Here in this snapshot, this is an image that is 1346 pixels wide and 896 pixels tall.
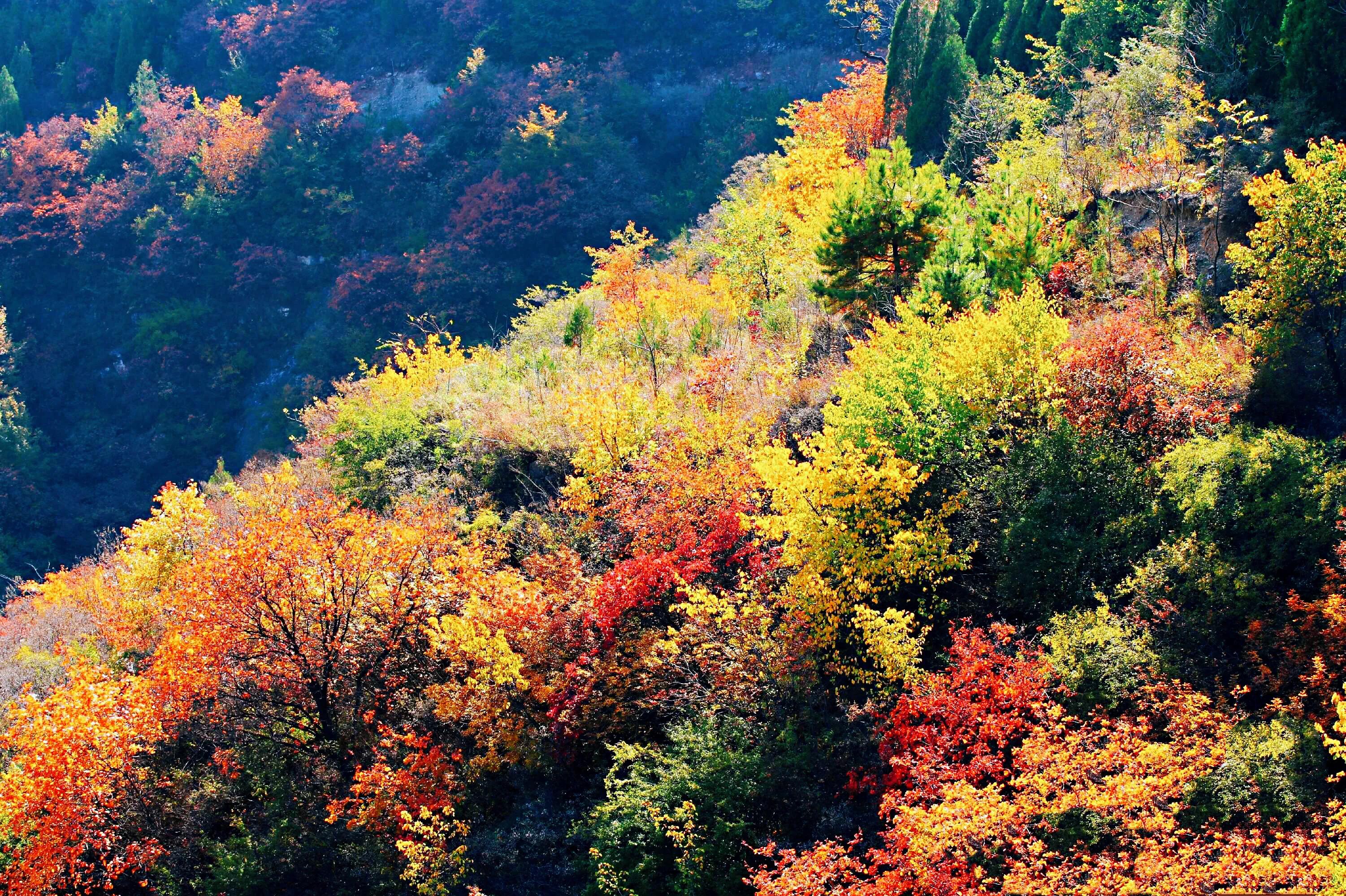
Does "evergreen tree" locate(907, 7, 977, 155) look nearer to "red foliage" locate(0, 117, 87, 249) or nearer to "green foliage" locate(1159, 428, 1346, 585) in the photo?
"green foliage" locate(1159, 428, 1346, 585)

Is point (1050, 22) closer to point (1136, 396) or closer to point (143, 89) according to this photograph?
point (1136, 396)

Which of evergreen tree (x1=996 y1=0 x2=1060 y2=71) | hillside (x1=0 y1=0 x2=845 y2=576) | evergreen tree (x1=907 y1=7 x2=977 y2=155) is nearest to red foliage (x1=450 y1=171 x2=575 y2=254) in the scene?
hillside (x1=0 y1=0 x2=845 y2=576)

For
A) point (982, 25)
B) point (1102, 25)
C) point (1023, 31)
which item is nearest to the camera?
point (1102, 25)

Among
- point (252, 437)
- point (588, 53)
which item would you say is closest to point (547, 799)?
point (252, 437)

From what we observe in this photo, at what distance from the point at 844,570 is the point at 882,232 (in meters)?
8.03

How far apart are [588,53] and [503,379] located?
3035 cm

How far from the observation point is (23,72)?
51656 millimetres

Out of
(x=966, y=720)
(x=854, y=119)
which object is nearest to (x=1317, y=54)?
(x=966, y=720)

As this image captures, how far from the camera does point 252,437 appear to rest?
134ft

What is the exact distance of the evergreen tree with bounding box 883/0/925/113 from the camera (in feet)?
92.4

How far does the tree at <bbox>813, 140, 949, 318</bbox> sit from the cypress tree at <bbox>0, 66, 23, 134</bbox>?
159ft

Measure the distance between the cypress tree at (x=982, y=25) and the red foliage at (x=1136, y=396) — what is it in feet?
61.3

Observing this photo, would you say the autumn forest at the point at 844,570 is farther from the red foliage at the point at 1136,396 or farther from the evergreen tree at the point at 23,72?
the evergreen tree at the point at 23,72

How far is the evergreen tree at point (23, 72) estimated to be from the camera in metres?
51.5
